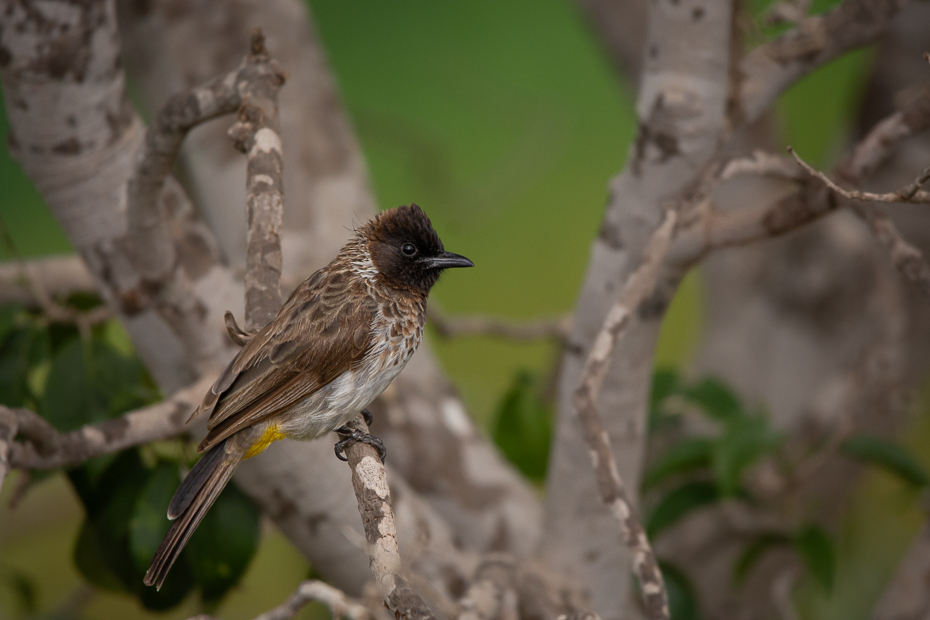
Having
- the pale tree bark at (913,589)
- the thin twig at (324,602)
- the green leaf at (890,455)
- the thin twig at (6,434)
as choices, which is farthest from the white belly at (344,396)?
the pale tree bark at (913,589)

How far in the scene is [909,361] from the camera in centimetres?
266

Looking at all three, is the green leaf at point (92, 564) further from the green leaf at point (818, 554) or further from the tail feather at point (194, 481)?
the green leaf at point (818, 554)

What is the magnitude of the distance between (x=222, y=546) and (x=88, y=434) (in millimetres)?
476

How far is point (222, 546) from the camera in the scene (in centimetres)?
166

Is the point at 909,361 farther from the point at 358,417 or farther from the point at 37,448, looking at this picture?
the point at 37,448

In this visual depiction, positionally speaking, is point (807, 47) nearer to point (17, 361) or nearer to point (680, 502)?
point (680, 502)

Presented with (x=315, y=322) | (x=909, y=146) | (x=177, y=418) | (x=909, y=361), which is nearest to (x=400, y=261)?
(x=315, y=322)

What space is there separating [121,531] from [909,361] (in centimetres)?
245

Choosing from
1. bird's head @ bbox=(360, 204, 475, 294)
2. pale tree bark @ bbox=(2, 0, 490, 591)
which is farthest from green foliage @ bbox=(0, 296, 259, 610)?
bird's head @ bbox=(360, 204, 475, 294)

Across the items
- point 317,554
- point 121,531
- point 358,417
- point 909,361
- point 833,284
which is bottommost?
point 909,361

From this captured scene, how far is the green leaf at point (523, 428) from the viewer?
2145mm

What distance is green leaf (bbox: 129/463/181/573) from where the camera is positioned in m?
1.58

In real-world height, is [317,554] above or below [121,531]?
below

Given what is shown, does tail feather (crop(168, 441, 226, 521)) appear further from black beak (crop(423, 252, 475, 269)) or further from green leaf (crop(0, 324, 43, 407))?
green leaf (crop(0, 324, 43, 407))
